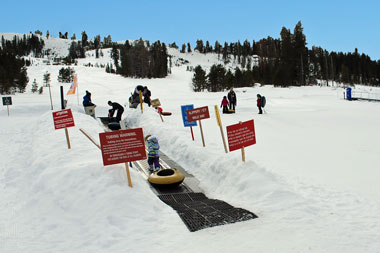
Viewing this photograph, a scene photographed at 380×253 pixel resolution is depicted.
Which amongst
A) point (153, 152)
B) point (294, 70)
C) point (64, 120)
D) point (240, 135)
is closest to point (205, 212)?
point (240, 135)

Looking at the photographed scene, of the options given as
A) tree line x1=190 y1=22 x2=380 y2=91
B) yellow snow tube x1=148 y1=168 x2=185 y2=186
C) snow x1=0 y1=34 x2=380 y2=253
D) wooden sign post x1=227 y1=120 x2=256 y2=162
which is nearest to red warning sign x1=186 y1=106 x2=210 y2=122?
snow x1=0 y1=34 x2=380 y2=253

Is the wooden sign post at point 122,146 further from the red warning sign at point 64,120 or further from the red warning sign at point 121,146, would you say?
the red warning sign at point 64,120

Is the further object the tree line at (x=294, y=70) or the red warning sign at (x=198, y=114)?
the tree line at (x=294, y=70)

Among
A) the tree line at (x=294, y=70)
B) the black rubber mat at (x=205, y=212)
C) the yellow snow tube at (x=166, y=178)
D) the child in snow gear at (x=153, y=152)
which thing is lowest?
the black rubber mat at (x=205, y=212)

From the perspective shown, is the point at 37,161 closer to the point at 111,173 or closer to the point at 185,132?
the point at 111,173

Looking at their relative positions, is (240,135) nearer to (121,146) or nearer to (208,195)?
(208,195)

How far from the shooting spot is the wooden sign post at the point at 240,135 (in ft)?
24.5

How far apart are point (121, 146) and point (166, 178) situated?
1657mm

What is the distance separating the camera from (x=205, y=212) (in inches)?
212

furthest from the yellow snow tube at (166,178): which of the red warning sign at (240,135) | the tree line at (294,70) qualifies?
the tree line at (294,70)

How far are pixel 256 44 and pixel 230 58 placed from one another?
18260 millimetres

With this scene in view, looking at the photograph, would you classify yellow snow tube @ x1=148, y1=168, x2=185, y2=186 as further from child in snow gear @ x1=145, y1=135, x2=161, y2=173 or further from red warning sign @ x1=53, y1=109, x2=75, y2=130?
red warning sign @ x1=53, y1=109, x2=75, y2=130

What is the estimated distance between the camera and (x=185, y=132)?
13.2 meters

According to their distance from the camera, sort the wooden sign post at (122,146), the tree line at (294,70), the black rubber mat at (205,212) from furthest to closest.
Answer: the tree line at (294,70), the wooden sign post at (122,146), the black rubber mat at (205,212)
